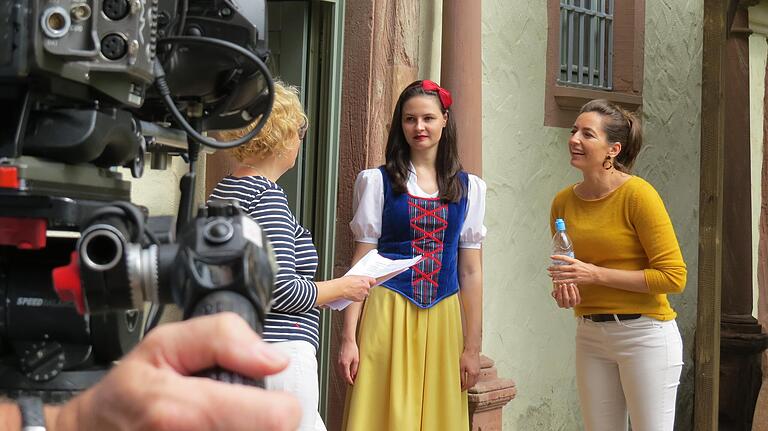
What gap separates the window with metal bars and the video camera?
4.47 m

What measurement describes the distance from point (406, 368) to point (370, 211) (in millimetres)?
534

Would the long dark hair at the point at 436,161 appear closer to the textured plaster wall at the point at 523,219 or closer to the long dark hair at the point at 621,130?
the long dark hair at the point at 621,130

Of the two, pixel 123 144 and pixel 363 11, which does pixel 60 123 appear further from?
pixel 363 11

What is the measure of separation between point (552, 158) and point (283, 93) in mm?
3120

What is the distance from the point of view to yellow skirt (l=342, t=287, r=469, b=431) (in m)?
3.69

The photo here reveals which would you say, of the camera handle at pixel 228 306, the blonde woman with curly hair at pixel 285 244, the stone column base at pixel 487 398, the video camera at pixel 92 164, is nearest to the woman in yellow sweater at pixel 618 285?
the stone column base at pixel 487 398

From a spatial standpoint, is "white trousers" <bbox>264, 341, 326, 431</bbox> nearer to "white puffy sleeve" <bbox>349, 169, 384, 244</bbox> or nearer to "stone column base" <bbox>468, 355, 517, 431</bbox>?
"white puffy sleeve" <bbox>349, 169, 384, 244</bbox>

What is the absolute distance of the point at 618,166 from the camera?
4.15 meters

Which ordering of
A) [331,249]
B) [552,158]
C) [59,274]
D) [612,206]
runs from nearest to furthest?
[59,274] → [612,206] → [331,249] → [552,158]

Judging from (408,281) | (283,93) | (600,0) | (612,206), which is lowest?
(408,281)

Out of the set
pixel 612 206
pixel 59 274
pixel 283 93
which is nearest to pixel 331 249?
pixel 612 206

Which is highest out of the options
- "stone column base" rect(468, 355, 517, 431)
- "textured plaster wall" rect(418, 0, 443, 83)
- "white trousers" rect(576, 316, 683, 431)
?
"textured plaster wall" rect(418, 0, 443, 83)

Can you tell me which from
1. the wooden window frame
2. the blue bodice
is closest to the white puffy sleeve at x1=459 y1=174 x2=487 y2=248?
the blue bodice

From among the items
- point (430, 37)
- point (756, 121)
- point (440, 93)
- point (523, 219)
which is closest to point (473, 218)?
point (440, 93)
